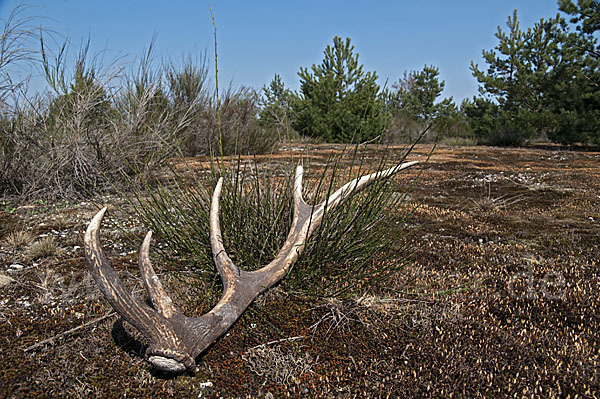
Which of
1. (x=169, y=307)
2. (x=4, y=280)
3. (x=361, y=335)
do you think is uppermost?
(x=169, y=307)

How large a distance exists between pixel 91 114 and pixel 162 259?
3.56m

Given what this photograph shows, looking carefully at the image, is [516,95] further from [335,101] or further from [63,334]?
[63,334]

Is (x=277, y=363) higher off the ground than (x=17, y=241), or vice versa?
(x=17, y=241)

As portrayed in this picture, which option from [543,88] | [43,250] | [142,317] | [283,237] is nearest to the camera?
[142,317]

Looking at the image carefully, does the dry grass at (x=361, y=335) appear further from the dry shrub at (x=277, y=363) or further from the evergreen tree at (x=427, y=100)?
the evergreen tree at (x=427, y=100)

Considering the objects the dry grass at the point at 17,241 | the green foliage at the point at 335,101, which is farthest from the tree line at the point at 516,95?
the dry grass at the point at 17,241

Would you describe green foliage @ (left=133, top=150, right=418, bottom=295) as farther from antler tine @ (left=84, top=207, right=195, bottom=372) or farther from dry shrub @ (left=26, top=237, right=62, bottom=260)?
dry shrub @ (left=26, top=237, right=62, bottom=260)

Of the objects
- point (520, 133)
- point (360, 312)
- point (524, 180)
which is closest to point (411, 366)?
point (360, 312)

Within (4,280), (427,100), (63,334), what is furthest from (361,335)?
(427,100)

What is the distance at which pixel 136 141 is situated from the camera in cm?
505

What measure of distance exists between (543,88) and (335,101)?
7.44 meters

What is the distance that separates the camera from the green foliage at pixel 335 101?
48.6ft

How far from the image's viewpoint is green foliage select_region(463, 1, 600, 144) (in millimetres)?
12414

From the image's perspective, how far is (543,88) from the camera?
14.0 meters
